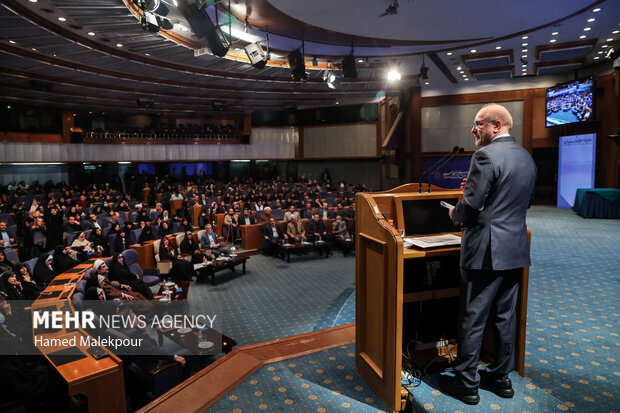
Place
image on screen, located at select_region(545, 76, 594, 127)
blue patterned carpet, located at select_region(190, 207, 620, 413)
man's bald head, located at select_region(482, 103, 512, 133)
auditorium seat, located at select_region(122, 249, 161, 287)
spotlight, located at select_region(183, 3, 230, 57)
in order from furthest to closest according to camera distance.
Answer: image on screen, located at select_region(545, 76, 594, 127)
auditorium seat, located at select_region(122, 249, 161, 287)
spotlight, located at select_region(183, 3, 230, 57)
blue patterned carpet, located at select_region(190, 207, 620, 413)
man's bald head, located at select_region(482, 103, 512, 133)

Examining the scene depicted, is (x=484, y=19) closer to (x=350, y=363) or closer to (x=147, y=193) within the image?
(x=350, y=363)

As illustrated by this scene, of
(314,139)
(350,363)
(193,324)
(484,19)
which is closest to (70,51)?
(193,324)

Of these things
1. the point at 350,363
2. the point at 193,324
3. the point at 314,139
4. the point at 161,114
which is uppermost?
the point at 161,114

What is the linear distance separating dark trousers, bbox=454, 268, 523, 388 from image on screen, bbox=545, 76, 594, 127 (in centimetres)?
1151

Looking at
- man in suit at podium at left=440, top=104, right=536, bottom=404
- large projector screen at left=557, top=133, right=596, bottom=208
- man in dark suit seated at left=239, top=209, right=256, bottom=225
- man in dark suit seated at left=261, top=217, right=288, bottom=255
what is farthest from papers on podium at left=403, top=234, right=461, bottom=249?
large projector screen at left=557, top=133, right=596, bottom=208

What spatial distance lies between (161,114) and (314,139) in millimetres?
8230

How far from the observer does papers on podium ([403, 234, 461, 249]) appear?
2035mm

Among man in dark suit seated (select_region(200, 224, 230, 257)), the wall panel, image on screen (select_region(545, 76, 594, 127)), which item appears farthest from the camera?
the wall panel

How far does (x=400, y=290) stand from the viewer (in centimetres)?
192

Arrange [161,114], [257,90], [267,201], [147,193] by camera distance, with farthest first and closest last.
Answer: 1. [161,114]
2. [147,193]
3. [257,90]
4. [267,201]

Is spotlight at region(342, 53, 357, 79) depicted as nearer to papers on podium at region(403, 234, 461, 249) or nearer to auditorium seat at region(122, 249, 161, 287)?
auditorium seat at region(122, 249, 161, 287)

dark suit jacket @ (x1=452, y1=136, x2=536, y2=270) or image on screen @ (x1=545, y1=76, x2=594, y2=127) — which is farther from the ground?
image on screen @ (x1=545, y1=76, x2=594, y2=127)

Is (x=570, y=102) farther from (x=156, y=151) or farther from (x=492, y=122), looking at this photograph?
(x=156, y=151)

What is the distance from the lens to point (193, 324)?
4973 mm
